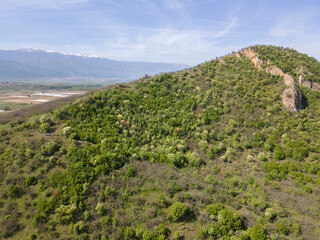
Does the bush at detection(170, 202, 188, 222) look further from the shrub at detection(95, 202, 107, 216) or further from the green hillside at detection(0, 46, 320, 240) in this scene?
the shrub at detection(95, 202, 107, 216)

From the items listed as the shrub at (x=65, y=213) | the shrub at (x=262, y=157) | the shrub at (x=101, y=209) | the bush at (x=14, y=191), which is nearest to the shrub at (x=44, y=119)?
the bush at (x=14, y=191)

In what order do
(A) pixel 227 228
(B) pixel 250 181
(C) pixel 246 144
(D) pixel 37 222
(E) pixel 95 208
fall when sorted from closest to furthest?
(A) pixel 227 228, (D) pixel 37 222, (E) pixel 95 208, (B) pixel 250 181, (C) pixel 246 144

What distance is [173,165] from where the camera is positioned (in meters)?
25.8

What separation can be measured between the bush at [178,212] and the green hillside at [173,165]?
0.12 m

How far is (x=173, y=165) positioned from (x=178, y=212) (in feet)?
30.1

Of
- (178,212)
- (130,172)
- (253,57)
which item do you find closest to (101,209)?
(130,172)

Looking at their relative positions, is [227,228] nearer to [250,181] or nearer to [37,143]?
[250,181]

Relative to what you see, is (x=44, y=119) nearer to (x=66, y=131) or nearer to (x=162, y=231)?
(x=66, y=131)

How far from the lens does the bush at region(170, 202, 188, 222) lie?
55.4 feet

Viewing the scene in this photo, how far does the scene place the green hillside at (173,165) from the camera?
16.6 m

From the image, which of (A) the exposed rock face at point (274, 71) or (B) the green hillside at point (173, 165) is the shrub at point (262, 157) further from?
(A) the exposed rock face at point (274, 71)

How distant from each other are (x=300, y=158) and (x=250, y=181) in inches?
394

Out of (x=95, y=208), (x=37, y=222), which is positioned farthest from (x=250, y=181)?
(x=37, y=222)

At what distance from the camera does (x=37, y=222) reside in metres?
16.7
